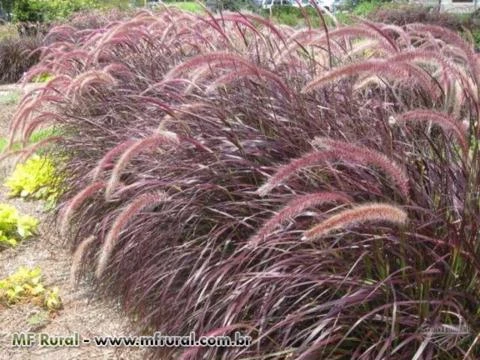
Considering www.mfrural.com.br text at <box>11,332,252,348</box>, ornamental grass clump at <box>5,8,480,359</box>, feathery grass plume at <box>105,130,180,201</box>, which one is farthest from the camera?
feathery grass plume at <box>105,130,180,201</box>

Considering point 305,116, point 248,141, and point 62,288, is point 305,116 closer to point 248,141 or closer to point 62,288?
point 248,141

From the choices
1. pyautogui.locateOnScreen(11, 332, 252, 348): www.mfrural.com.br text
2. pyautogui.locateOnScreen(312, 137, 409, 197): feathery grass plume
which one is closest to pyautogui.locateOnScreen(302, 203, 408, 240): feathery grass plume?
pyautogui.locateOnScreen(312, 137, 409, 197): feathery grass plume

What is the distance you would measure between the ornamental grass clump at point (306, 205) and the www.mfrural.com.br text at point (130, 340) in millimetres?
40

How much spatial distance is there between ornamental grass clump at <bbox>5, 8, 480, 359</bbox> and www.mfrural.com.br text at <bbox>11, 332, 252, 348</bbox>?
40 millimetres

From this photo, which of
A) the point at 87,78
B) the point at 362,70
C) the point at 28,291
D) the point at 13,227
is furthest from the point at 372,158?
the point at 13,227

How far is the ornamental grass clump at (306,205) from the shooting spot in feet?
6.41

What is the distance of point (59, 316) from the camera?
3.49 m

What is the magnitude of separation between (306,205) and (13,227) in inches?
133

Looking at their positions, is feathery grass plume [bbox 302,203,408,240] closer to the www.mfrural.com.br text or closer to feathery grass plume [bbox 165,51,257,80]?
the www.mfrural.com.br text

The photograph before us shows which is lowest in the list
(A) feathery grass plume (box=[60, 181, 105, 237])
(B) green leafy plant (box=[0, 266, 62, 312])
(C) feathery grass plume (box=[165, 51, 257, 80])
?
(B) green leafy plant (box=[0, 266, 62, 312])

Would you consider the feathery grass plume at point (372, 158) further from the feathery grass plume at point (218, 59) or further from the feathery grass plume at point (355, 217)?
the feathery grass plume at point (218, 59)

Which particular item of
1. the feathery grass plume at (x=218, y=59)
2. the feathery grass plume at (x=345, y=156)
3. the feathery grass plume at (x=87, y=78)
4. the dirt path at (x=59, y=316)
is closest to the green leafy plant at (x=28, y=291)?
the dirt path at (x=59, y=316)

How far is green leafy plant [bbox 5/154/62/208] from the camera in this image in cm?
528

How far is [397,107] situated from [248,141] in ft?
2.53
